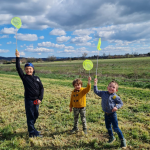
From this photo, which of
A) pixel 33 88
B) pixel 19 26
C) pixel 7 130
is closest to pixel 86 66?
pixel 33 88

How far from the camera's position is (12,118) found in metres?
5.66

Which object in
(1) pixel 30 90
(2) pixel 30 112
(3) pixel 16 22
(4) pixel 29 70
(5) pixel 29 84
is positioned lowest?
(2) pixel 30 112

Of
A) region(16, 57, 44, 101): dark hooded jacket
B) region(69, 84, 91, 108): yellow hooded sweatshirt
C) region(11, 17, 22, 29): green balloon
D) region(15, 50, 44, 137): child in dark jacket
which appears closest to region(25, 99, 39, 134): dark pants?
region(15, 50, 44, 137): child in dark jacket

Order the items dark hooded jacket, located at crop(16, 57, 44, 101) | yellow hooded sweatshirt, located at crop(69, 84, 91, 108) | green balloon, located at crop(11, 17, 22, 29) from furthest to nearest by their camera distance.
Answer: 1. green balloon, located at crop(11, 17, 22, 29)
2. yellow hooded sweatshirt, located at crop(69, 84, 91, 108)
3. dark hooded jacket, located at crop(16, 57, 44, 101)

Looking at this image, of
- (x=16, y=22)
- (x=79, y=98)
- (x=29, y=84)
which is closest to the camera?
(x=29, y=84)

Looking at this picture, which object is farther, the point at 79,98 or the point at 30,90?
the point at 79,98

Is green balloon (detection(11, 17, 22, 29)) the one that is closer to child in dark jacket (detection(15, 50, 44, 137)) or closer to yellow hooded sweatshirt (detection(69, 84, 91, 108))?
child in dark jacket (detection(15, 50, 44, 137))

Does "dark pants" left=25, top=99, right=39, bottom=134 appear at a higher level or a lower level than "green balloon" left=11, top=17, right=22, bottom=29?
lower

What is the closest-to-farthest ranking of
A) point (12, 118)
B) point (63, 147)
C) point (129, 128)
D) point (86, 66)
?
point (63, 147)
point (86, 66)
point (129, 128)
point (12, 118)

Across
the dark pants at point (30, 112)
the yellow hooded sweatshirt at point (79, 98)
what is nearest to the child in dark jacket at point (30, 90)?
the dark pants at point (30, 112)

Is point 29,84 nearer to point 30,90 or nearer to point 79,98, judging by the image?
point 30,90

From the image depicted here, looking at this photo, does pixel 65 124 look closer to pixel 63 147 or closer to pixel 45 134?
pixel 45 134

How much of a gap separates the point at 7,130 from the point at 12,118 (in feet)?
3.75

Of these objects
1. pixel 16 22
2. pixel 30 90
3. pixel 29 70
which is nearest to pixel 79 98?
pixel 30 90
